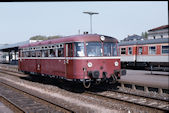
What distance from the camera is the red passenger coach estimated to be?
11.2m

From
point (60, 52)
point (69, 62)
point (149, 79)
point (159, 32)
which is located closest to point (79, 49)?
point (69, 62)

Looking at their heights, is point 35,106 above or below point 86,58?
below

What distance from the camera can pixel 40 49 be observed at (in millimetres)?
15227

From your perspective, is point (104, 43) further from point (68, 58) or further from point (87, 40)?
point (68, 58)

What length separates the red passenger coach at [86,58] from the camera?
36.8 ft

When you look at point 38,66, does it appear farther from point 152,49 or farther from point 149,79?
point 152,49

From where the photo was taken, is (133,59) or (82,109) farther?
(133,59)

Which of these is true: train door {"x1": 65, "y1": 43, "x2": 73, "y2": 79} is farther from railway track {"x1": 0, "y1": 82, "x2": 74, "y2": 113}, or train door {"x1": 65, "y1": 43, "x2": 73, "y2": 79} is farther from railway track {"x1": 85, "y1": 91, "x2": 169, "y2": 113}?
railway track {"x1": 0, "y1": 82, "x2": 74, "y2": 113}

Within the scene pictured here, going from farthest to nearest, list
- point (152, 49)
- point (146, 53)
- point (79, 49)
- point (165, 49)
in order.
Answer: point (146, 53) < point (152, 49) < point (165, 49) < point (79, 49)

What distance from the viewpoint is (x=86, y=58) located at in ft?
36.8

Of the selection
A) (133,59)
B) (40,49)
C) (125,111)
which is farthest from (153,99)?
(133,59)

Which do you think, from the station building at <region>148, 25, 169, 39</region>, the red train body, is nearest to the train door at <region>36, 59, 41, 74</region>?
the red train body

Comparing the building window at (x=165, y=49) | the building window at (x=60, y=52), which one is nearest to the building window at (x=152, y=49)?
the building window at (x=165, y=49)

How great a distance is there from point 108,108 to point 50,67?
6220 mm
